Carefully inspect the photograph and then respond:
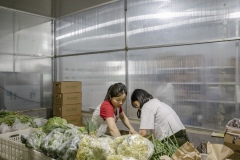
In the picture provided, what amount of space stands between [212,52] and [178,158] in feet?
7.38

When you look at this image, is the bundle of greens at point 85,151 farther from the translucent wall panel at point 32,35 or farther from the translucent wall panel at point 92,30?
the translucent wall panel at point 32,35

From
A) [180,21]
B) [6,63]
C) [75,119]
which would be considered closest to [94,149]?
[180,21]

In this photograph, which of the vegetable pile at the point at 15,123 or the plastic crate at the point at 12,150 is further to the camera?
the vegetable pile at the point at 15,123

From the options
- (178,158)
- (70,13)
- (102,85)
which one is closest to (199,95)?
(102,85)

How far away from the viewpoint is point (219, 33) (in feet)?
9.02

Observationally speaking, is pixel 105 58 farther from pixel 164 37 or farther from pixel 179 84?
pixel 179 84

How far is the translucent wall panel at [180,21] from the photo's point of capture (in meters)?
2.69

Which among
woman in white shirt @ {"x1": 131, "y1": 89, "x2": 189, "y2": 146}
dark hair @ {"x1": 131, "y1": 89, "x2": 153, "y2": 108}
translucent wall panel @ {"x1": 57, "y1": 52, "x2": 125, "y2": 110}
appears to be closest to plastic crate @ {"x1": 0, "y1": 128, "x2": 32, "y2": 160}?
woman in white shirt @ {"x1": 131, "y1": 89, "x2": 189, "y2": 146}

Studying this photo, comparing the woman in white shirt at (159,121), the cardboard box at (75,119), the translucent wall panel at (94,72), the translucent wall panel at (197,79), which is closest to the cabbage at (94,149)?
the woman in white shirt at (159,121)

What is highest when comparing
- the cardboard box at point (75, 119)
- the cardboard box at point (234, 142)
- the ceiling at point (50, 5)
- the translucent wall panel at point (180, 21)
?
the ceiling at point (50, 5)

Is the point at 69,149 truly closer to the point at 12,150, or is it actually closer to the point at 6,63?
the point at 12,150

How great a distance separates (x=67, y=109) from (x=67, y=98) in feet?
0.74

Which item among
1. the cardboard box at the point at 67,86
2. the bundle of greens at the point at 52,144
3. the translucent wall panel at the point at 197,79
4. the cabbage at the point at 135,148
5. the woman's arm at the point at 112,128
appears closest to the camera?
the cabbage at the point at 135,148

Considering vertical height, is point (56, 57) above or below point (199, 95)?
above
